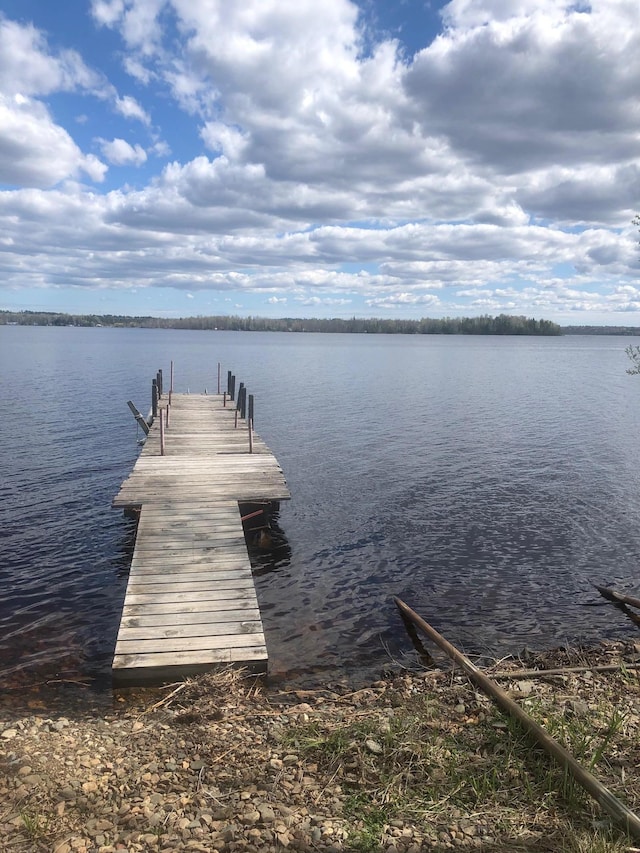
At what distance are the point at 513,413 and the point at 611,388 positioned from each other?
886 inches

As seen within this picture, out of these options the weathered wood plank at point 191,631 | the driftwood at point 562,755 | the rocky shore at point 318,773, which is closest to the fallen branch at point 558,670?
the rocky shore at point 318,773

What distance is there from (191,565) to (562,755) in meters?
6.46

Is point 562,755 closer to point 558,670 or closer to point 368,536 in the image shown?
point 558,670

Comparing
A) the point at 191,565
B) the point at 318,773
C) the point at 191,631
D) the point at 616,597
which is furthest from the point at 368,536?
the point at 318,773

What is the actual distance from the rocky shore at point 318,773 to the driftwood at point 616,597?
3.69 meters

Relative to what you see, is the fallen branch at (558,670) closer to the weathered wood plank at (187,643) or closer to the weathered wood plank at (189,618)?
the weathered wood plank at (187,643)

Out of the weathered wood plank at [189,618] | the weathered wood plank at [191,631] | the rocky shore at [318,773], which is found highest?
the rocky shore at [318,773]

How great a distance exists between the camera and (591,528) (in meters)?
15.5

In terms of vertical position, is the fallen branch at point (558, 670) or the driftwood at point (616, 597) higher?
the fallen branch at point (558, 670)

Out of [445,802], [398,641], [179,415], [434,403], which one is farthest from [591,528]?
[434,403]

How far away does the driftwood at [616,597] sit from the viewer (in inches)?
411

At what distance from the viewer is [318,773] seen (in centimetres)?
520

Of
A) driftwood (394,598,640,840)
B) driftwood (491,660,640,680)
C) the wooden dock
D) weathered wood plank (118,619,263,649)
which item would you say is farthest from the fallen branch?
weathered wood plank (118,619,263,649)

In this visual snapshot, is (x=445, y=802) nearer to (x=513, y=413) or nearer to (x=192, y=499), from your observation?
(x=192, y=499)
